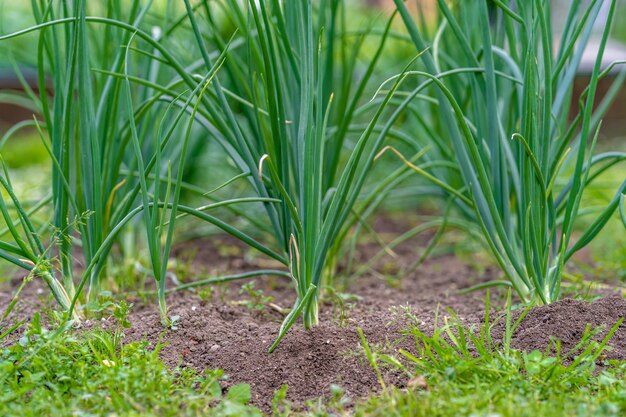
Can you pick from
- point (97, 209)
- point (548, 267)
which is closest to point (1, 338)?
point (97, 209)

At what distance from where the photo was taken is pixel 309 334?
1.61 meters

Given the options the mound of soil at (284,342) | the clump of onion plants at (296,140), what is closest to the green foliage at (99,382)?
the mound of soil at (284,342)

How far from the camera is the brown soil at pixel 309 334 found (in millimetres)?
1498

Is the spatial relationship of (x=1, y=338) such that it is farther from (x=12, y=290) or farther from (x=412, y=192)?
(x=412, y=192)

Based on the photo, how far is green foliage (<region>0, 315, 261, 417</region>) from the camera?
1315 millimetres

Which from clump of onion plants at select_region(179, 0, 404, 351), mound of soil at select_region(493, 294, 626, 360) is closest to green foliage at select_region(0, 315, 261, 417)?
clump of onion plants at select_region(179, 0, 404, 351)

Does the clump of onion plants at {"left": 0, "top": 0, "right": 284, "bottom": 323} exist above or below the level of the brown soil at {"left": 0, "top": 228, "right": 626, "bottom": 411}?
above

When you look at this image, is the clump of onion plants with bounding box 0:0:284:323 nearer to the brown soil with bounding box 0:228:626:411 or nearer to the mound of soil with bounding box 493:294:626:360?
the brown soil with bounding box 0:228:626:411

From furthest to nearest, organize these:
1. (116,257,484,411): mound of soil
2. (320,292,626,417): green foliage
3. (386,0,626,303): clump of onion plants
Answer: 1. (386,0,626,303): clump of onion plants
2. (116,257,484,411): mound of soil
3. (320,292,626,417): green foliage

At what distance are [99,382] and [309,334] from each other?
0.48 metres

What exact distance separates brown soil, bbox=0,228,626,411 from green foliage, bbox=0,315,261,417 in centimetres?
7

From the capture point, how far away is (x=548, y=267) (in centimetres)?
173

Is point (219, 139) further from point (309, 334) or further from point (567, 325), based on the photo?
point (567, 325)

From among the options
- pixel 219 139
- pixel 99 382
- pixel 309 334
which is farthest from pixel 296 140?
pixel 99 382
